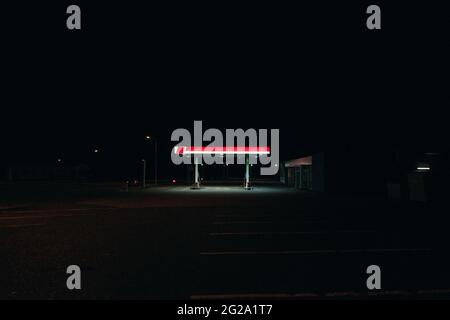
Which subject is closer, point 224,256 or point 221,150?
point 224,256

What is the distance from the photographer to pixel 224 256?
795 centimetres

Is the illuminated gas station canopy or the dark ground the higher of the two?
the illuminated gas station canopy

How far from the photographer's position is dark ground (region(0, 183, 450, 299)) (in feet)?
18.8

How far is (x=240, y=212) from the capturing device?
1631cm

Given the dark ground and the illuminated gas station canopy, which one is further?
the illuminated gas station canopy

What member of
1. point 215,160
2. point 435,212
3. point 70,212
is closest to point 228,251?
point 70,212

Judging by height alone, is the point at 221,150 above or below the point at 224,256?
above

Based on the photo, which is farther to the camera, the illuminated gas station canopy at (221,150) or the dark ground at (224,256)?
the illuminated gas station canopy at (221,150)

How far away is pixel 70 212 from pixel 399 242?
13.3 metres

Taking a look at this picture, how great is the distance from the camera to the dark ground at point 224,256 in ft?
18.8

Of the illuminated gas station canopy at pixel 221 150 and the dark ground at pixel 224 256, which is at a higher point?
the illuminated gas station canopy at pixel 221 150
